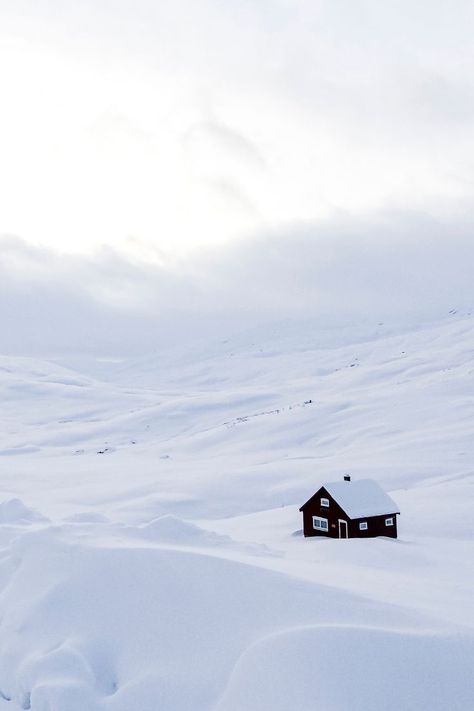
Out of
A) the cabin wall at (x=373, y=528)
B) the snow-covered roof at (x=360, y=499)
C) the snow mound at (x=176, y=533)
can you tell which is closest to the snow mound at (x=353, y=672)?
the snow mound at (x=176, y=533)

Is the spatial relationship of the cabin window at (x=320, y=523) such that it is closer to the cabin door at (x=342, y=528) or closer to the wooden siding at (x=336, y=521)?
the wooden siding at (x=336, y=521)

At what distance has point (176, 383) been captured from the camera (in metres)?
122

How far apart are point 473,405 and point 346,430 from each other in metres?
8.91

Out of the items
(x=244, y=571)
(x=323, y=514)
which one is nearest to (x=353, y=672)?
(x=244, y=571)

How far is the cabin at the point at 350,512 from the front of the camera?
25438mm

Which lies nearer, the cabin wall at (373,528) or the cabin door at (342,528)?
the cabin wall at (373,528)

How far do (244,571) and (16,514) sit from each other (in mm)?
11409

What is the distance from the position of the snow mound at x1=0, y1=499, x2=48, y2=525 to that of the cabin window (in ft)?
31.1

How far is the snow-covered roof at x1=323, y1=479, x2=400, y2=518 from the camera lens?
1005 inches

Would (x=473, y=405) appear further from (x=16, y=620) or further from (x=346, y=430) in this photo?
(x=16, y=620)

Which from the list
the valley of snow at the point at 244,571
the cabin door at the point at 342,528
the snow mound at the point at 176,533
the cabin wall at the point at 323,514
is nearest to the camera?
the valley of snow at the point at 244,571

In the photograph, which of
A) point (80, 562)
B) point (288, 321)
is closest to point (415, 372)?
point (80, 562)

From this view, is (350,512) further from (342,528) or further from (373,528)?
(373,528)

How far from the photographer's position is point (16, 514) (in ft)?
72.1
